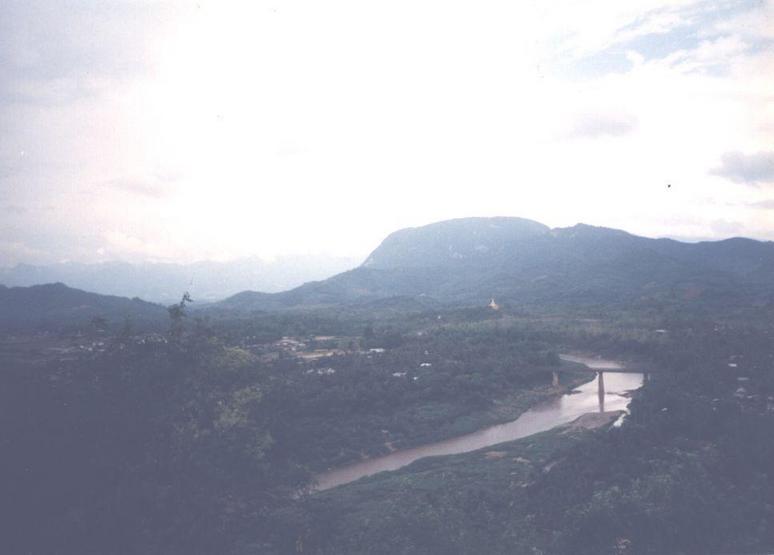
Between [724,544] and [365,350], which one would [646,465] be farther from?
[365,350]

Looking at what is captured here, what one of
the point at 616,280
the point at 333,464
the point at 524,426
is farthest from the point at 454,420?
the point at 616,280

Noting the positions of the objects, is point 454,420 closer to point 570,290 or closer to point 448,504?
point 448,504

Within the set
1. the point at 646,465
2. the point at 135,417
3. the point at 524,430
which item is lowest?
the point at 524,430

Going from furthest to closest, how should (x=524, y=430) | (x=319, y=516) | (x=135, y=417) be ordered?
(x=524, y=430), (x=135, y=417), (x=319, y=516)

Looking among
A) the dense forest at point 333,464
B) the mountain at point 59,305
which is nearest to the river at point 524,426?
the dense forest at point 333,464

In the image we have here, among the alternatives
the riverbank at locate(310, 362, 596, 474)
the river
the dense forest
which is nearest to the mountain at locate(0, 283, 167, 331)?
the dense forest

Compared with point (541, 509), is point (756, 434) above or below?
above

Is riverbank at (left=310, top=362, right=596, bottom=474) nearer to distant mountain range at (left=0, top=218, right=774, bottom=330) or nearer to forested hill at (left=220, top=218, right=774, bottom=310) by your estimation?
distant mountain range at (left=0, top=218, right=774, bottom=330)

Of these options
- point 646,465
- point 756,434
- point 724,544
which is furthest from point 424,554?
point 756,434
